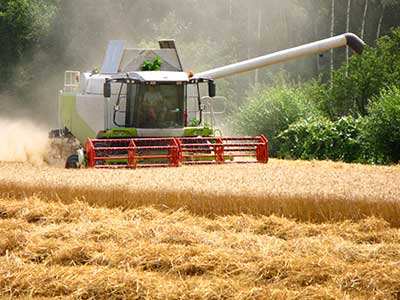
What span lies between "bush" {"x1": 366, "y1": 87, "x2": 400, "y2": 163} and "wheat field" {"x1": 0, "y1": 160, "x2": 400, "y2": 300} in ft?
24.1

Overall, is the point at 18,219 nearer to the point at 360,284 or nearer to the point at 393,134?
the point at 360,284

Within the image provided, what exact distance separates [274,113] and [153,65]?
7206mm

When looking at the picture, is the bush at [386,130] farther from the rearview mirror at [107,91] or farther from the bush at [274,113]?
the rearview mirror at [107,91]

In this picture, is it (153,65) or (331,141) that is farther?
(331,141)

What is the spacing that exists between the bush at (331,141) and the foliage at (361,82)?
2808mm

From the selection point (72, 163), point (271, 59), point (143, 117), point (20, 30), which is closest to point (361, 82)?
point (271, 59)

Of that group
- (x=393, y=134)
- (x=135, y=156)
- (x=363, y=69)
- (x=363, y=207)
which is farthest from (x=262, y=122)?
(x=363, y=207)

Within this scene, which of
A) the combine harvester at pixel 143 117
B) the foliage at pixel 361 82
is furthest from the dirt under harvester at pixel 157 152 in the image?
the foliage at pixel 361 82

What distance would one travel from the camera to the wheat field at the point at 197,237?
744 centimetres

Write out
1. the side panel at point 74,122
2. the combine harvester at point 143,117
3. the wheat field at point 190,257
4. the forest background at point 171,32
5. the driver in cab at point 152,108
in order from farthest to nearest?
the forest background at point 171,32 → the side panel at point 74,122 → the driver in cab at point 152,108 → the combine harvester at point 143,117 → the wheat field at point 190,257

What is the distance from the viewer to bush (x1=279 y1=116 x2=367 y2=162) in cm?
2148

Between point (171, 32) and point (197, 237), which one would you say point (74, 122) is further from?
point (171, 32)

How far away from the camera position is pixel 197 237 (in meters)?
8.98

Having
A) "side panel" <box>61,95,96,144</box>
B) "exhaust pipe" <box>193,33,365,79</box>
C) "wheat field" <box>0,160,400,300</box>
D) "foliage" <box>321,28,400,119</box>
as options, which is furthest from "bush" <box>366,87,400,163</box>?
"wheat field" <box>0,160,400,300</box>
